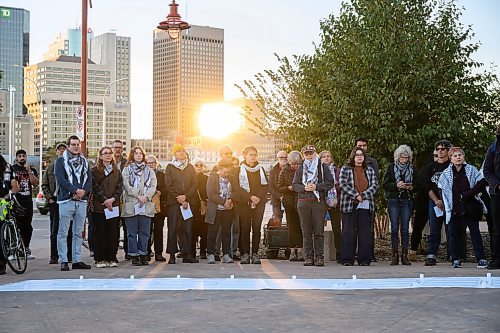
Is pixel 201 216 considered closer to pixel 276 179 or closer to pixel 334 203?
pixel 276 179

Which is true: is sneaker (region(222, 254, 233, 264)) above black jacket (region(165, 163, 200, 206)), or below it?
below

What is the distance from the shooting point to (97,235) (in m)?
13.5

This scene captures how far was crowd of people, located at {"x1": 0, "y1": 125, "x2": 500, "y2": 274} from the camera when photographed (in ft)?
42.5

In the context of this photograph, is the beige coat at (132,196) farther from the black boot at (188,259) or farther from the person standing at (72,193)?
the black boot at (188,259)

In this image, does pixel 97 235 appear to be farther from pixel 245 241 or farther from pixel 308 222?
pixel 308 222

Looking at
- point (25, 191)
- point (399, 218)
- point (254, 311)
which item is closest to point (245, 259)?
point (399, 218)

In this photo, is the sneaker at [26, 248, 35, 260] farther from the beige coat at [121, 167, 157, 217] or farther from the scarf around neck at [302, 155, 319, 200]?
the scarf around neck at [302, 155, 319, 200]

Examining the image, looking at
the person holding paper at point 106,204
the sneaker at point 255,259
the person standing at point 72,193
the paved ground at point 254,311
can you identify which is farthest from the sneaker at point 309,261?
the person standing at point 72,193

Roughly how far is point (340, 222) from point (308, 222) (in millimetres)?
1403

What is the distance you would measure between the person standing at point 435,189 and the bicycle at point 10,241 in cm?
671

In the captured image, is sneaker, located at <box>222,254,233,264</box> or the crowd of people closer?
the crowd of people

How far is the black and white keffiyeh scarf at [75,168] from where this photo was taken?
13.0 m

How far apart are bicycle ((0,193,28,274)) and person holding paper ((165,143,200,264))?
290 centimetres

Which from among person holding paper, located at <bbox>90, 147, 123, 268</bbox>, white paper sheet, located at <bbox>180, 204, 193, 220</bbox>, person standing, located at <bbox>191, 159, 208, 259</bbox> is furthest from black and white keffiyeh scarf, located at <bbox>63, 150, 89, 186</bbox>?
person standing, located at <bbox>191, 159, 208, 259</bbox>
